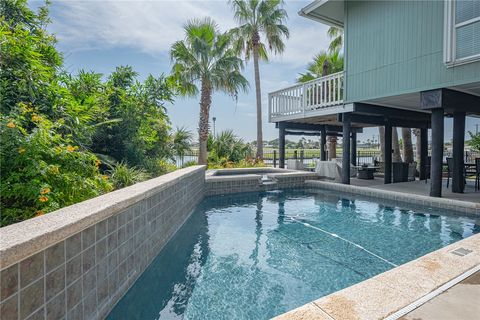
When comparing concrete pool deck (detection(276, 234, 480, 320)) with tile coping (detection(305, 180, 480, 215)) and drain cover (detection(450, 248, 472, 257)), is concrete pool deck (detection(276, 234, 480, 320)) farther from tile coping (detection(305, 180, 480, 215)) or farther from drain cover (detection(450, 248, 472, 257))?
tile coping (detection(305, 180, 480, 215))

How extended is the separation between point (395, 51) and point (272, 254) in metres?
6.87

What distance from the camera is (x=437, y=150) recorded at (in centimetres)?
704

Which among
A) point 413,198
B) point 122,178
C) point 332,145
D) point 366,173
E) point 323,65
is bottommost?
point 413,198

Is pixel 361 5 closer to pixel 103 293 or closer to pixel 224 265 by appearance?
pixel 224 265

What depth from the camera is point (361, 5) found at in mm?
8539

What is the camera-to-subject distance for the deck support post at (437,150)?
700 cm

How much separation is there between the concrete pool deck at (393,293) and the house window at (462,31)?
544cm

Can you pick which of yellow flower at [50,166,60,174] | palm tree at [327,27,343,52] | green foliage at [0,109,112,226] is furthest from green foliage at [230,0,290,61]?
yellow flower at [50,166,60,174]

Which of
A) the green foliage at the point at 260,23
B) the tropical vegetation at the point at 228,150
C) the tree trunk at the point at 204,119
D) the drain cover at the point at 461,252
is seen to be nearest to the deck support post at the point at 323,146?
the tropical vegetation at the point at 228,150

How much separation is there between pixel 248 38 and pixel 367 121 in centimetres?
855

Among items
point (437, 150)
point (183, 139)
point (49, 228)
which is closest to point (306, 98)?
point (437, 150)

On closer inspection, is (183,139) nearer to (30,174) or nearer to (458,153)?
(30,174)

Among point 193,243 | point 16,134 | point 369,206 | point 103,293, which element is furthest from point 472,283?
point 369,206

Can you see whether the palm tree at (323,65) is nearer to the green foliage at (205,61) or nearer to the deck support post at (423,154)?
the green foliage at (205,61)
